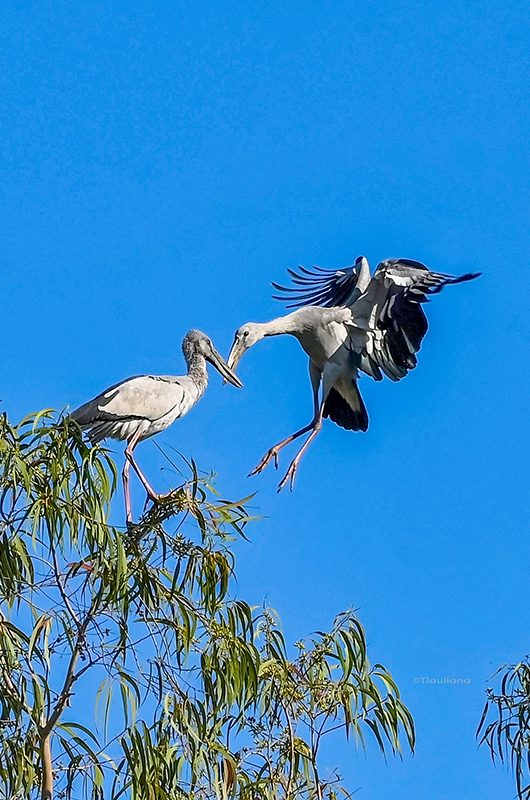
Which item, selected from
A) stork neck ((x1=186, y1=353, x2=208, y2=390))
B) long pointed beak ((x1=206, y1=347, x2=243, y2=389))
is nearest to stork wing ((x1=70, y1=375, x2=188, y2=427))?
stork neck ((x1=186, y1=353, x2=208, y2=390))

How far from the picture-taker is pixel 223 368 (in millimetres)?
7828

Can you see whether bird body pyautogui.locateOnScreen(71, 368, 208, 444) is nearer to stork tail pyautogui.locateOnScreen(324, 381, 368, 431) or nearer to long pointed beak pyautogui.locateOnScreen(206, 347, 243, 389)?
long pointed beak pyautogui.locateOnScreen(206, 347, 243, 389)

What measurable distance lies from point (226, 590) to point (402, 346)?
341cm

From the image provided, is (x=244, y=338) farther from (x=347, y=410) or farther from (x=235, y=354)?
(x=347, y=410)

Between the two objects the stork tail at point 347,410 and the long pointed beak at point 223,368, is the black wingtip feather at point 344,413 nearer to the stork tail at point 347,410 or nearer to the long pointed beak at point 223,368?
the stork tail at point 347,410

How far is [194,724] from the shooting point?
510cm

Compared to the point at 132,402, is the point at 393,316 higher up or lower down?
higher up

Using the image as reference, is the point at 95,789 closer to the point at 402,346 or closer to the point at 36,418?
the point at 36,418

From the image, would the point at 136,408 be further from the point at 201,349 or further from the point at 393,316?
the point at 393,316

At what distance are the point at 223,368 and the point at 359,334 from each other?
974 mm

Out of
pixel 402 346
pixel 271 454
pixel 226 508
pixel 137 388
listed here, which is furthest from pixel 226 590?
pixel 402 346

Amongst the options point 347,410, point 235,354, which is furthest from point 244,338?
point 347,410

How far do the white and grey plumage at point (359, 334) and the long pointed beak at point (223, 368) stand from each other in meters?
0.13

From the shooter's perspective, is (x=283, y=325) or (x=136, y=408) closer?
(x=136, y=408)
